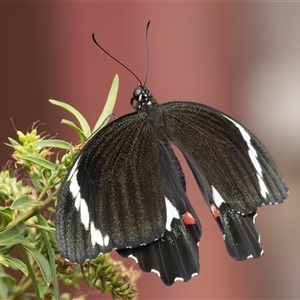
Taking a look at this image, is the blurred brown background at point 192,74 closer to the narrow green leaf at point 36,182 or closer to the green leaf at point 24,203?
the narrow green leaf at point 36,182

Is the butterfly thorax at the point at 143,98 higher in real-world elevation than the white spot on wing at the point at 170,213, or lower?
higher

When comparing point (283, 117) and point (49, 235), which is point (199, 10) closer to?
point (283, 117)

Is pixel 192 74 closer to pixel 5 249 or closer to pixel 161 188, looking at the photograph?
pixel 161 188

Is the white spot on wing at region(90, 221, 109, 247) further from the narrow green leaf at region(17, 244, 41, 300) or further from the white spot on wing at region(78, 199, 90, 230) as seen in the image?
the narrow green leaf at region(17, 244, 41, 300)

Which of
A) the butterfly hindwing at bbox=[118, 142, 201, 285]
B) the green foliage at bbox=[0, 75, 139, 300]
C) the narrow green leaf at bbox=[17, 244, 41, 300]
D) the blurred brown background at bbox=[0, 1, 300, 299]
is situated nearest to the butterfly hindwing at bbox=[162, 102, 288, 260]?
the butterfly hindwing at bbox=[118, 142, 201, 285]

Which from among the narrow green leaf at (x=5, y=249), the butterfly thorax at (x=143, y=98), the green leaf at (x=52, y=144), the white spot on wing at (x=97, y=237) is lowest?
the white spot on wing at (x=97, y=237)

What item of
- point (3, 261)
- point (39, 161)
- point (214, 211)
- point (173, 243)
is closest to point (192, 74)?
point (214, 211)

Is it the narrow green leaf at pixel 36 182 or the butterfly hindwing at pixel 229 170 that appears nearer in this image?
the narrow green leaf at pixel 36 182

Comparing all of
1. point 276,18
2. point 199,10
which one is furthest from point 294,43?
point 199,10

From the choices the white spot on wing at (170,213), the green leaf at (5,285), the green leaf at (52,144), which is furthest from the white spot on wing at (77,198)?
the green leaf at (5,285)
